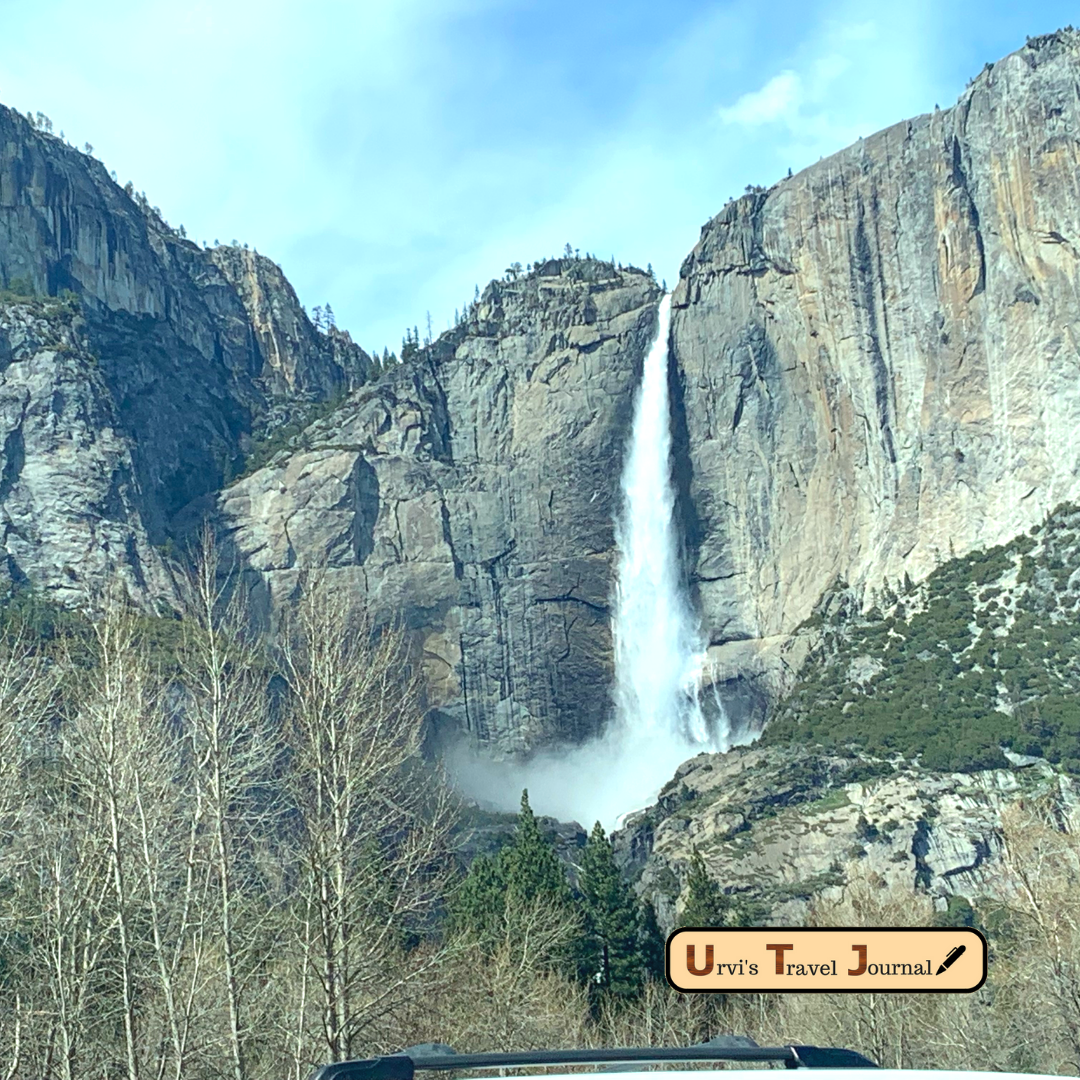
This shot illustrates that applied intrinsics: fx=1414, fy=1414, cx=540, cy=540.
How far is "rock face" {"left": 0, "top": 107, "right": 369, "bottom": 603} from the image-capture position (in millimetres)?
95438

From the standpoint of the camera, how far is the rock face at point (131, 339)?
95.4 meters

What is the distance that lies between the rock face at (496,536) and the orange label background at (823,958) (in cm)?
9329

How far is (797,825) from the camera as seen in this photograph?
69875 mm

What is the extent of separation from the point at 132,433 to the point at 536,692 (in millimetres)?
34523

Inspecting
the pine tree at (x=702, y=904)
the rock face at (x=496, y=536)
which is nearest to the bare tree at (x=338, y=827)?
the pine tree at (x=702, y=904)

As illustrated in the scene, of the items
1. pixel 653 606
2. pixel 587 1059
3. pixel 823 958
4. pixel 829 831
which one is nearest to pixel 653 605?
pixel 653 606

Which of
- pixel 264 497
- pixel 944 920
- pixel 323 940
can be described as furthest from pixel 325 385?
pixel 323 940

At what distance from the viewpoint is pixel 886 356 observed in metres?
93.8

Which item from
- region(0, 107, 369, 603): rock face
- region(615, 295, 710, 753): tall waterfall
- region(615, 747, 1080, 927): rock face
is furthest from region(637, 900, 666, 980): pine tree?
region(0, 107, 369, 603): rock face

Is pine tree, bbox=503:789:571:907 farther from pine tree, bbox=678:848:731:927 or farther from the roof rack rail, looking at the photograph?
the roof rack rail

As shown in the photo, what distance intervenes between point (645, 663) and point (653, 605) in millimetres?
4250

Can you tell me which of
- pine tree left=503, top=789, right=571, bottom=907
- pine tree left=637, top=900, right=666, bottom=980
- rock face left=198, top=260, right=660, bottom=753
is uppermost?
rock face left=198, top=260, right=660, bottom=753

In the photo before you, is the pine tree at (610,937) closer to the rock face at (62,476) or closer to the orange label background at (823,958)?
the rock face at (62,476)

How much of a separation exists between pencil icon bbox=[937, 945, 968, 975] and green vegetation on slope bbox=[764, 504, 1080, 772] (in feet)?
213
